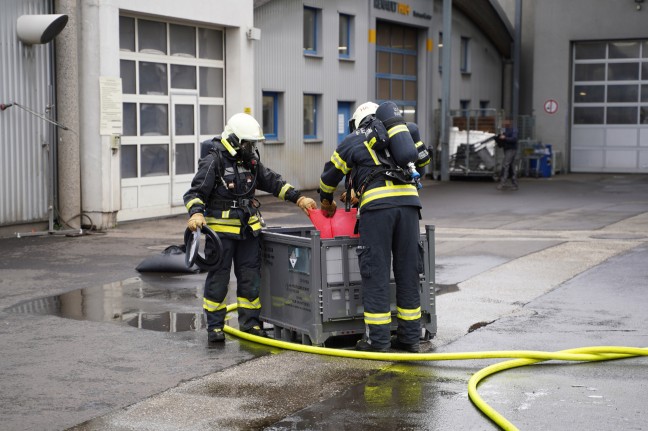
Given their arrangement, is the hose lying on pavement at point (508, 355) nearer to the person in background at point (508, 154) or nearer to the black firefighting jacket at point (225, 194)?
the black firefighting jacket at point (225, 194)

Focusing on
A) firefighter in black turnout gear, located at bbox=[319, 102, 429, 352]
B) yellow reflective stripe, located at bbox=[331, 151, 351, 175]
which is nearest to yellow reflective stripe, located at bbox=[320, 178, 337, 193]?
firefighter in black turnout gear, located at bbox=[319, 102, 429, 352]

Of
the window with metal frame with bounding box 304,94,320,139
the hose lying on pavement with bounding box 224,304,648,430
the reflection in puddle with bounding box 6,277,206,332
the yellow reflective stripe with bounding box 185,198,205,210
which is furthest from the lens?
the window with metal frame with bounding box 304,94,320,139

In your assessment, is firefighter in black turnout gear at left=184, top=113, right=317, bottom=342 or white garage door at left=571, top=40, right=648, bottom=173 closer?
firefighter in black turnout gear at left=184, top=113, right=317, bottom=342

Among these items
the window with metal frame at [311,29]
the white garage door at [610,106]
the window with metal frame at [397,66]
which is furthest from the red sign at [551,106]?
the window with metal frame at [311,29]

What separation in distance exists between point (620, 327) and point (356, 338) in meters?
2.33

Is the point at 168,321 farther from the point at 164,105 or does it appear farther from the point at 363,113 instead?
the point at 164,105

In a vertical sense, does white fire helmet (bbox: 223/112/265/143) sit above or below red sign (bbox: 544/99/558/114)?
below

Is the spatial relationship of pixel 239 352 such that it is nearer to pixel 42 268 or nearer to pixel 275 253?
pixel 275 253

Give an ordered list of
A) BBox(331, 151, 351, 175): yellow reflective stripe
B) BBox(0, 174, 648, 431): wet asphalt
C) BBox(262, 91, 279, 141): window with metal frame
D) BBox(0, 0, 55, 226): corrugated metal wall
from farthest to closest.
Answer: BBox(262, 91, 279, 141): window with metal frame
BBox(0, 0, 55, 226): corrugated metal wall
BBox(331, 151, 351, 175): yellow reflective stripe
BBox(0, 174, 648, 431): wet asphalt

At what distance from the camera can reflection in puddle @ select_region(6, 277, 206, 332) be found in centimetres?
910

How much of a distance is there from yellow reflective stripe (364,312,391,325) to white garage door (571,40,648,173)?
2775 cm

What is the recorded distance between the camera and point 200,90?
19344 mm

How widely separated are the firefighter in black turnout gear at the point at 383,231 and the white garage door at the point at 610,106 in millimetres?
27437

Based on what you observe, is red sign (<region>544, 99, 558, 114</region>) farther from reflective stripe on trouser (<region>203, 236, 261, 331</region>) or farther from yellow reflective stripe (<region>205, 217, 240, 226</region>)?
yellow reflective stripe (<region>205, 217, 240, 226</region>)
